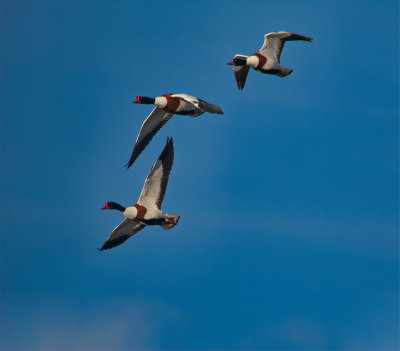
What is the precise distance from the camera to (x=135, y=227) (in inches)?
1163

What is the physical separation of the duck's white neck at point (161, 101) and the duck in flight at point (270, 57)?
3.68 metres

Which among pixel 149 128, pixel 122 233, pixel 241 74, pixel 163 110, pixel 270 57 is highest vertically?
pixel 270 57

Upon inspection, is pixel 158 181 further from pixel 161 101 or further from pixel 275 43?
pixel 275 43

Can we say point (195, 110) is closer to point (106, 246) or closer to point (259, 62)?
point (259, 62)

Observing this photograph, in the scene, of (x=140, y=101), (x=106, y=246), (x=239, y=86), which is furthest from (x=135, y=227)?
(x=239, y=86)

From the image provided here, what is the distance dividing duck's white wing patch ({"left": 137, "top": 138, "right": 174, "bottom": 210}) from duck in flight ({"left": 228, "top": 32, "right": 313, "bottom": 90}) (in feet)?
17.9

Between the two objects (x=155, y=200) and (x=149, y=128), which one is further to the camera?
(x=149, y=128)

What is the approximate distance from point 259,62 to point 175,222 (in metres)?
8.27

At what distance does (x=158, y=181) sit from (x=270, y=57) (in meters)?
7.93

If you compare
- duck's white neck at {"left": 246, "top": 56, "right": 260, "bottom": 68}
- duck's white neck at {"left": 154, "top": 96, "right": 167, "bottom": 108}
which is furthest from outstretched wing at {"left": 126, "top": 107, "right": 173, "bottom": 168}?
duck's white neck at {"left": 246, "top": 56, "right": 260, "bottom": 68}

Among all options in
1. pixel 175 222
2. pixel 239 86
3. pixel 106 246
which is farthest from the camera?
pixel 239 86

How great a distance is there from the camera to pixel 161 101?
29359 mm

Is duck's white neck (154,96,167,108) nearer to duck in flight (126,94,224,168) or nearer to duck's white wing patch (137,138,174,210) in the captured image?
duck in flight (126,94,224,168)

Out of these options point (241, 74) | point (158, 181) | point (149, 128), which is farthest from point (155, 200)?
point (241, 74)
